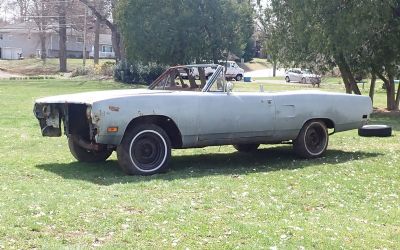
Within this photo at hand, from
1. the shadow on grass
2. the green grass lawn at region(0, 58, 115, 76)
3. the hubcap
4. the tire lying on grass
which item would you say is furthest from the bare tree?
the hubcap

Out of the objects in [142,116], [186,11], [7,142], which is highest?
[186,11]

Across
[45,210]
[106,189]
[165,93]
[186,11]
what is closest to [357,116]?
[165,93]

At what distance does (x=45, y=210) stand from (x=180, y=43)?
30.2m

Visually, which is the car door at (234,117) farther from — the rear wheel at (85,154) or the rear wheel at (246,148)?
the rear wheel at (85,154)

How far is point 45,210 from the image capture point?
5906mm

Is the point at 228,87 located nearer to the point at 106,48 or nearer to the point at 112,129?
the point at 112,129

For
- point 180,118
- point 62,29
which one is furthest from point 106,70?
point 180,118

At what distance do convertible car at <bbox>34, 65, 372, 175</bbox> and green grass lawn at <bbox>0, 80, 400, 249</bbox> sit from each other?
0.36 meters

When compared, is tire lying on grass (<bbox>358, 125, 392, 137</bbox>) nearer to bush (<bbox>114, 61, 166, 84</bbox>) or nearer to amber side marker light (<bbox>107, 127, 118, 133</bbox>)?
amber side marker light (<bbox>107, 127, 118, 133</bbox>)

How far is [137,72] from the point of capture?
1693 inches

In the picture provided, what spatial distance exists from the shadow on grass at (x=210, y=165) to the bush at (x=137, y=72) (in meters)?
30.9

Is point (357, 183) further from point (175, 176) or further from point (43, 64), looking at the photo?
point (43, 64)

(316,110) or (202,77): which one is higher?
(202,77)

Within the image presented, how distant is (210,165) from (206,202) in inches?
111
